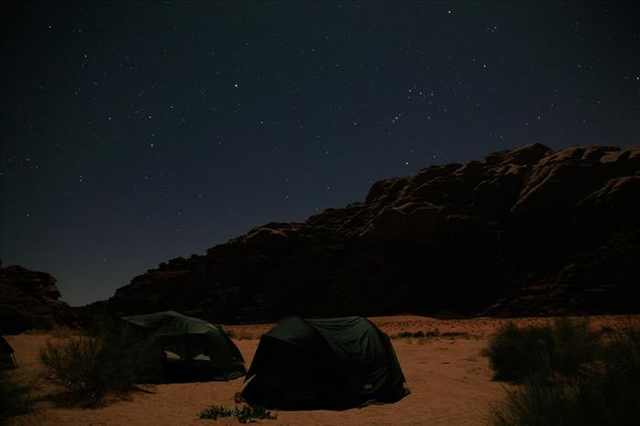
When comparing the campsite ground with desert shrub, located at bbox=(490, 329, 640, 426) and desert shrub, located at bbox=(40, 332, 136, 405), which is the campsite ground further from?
desert shrub, located at bbox=(490, 329, 640, 426)

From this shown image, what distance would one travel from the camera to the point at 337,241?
5934cm

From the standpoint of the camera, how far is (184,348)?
1378 centimetres

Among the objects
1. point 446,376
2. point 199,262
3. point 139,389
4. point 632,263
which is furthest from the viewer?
point 199,262

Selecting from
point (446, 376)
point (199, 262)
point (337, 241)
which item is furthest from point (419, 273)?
point (446, 376)

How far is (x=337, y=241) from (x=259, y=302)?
1387 cm

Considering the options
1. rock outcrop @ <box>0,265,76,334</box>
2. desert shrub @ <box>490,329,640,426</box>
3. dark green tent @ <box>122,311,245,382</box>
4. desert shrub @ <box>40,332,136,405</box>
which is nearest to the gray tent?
desert shrub @ <box>40,332,136,405</box>

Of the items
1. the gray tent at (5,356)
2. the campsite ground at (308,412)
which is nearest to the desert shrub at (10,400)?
the campsite ground at (308,412)

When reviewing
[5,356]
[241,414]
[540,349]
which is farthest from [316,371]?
[5,356]

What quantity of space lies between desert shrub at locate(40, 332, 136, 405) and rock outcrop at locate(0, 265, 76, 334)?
1915cm

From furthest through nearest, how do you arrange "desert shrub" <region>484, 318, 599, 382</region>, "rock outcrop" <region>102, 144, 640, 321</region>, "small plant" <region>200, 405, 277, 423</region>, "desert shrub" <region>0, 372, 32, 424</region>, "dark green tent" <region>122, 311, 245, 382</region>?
"rock outcrop" <region>102, 144, 640, 321</region> → "dark green tent" <region>122, 311, 245, 382</region> → "desert shrub" <region>484, 318, 599, 382</region> → "small plant" <region>200, 405, 277, 423</region> → "desert shrub" <region>0, 372, 32, 424</region>

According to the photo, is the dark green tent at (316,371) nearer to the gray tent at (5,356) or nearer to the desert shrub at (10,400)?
the desert shrub at (10,400)

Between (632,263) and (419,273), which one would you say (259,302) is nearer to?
(419,273)

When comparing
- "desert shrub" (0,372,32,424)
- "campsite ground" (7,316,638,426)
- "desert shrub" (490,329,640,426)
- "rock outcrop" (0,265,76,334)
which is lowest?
"campsite ground" (7,316,638,426)

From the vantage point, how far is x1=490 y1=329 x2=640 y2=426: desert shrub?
385 cm
